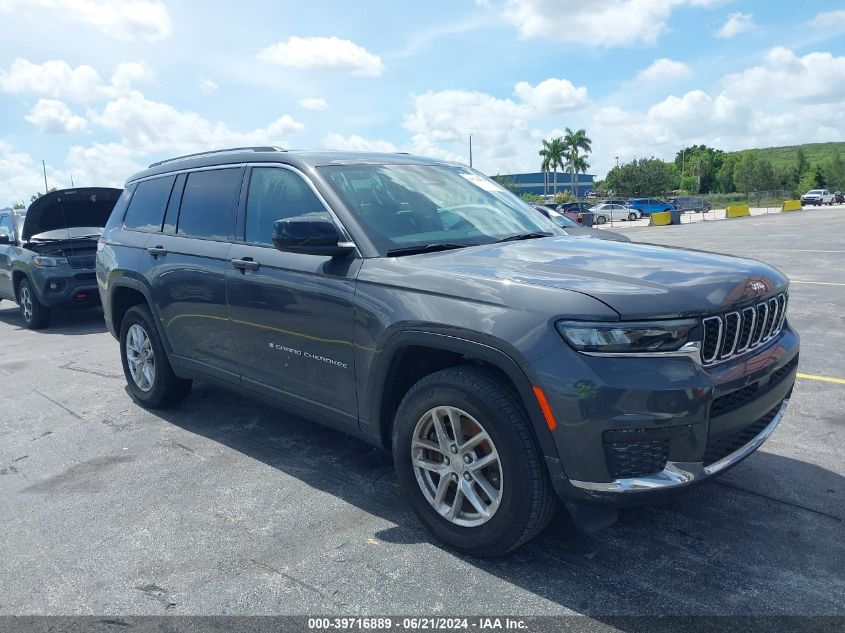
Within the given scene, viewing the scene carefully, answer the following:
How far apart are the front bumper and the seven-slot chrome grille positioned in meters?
0.09

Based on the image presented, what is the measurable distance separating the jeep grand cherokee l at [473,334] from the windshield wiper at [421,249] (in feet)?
0.03

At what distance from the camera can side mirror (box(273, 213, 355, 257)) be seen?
3.37m

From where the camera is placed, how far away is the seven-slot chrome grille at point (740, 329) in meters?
2.74

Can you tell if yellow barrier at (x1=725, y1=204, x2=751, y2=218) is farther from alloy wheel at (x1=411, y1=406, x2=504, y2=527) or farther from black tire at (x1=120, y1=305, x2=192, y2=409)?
alloy wheel at (x1=411, y1=406, x2=504, y2=527)

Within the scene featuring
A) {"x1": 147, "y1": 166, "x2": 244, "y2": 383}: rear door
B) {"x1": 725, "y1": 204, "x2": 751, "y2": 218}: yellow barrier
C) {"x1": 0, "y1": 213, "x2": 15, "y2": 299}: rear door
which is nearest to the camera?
{"x1": 147, "y1": 166, "x2": 244, "y2": 383}: rear door

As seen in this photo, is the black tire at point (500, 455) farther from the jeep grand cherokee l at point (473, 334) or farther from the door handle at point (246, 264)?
the door handle at point (246, 264)

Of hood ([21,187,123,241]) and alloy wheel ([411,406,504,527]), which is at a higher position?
hood ([21,187,123,241])

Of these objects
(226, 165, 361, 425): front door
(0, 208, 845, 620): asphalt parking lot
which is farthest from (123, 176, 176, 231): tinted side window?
(0, 208, 845, 620): asphalt parking lot

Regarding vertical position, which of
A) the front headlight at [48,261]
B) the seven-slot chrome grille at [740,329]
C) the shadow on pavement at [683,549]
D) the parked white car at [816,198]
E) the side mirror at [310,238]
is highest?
the side mirror at [310,238]

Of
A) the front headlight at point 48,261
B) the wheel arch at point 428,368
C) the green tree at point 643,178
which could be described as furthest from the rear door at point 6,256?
the green tree at point 643,178

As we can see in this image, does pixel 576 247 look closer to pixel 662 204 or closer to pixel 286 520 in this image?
pixel 286 520

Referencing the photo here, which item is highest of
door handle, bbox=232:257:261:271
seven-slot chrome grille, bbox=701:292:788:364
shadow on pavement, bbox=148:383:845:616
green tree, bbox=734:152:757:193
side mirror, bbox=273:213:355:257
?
green tree, bbox=734:152:757:193

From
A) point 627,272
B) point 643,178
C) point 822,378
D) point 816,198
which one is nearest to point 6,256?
point 627,272

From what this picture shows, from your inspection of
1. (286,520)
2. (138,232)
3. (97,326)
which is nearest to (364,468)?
(286,520)
